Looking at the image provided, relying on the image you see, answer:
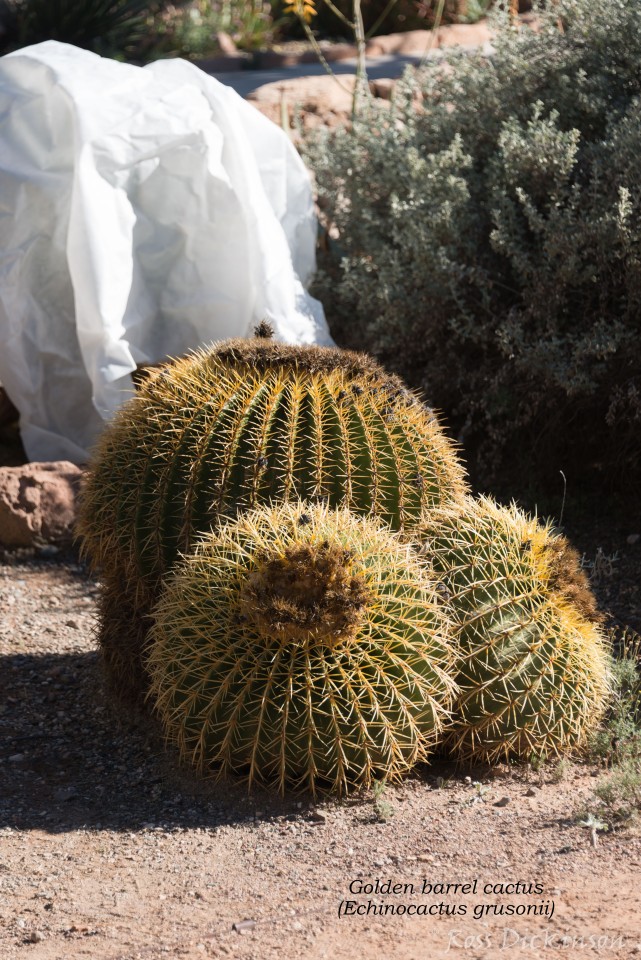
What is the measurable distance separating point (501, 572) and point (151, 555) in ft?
3.27

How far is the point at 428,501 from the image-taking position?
3234 mm

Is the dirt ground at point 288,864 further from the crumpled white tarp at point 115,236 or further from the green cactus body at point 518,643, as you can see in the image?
the crumpled white tarp at point 115,236

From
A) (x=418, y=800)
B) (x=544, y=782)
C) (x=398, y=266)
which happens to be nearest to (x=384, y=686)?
(x=418, y=800)

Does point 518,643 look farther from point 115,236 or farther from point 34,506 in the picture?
point 115,236

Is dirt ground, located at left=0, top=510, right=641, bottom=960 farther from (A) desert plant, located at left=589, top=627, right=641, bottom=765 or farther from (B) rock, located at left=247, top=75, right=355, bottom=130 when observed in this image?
(B) rock, located at left=247, top=75, right=355, bottom=130

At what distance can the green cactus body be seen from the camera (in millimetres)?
2982

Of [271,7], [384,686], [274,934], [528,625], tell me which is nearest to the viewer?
[274,934]

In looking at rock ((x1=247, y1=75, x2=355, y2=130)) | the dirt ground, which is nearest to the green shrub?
rock ((x1=247, y1=75, x2=355, y2=130))

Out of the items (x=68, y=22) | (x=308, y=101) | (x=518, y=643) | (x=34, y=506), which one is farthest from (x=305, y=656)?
(x=68, y=22)

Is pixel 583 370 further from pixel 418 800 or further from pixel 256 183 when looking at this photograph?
pixel 418 800

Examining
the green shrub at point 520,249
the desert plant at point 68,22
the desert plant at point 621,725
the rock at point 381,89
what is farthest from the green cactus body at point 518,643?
the desert plant at point 68,22

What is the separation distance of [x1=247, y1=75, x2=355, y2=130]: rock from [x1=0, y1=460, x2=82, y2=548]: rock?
10.1 feet

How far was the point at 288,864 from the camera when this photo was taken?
256 cm

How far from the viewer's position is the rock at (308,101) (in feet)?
22.8
